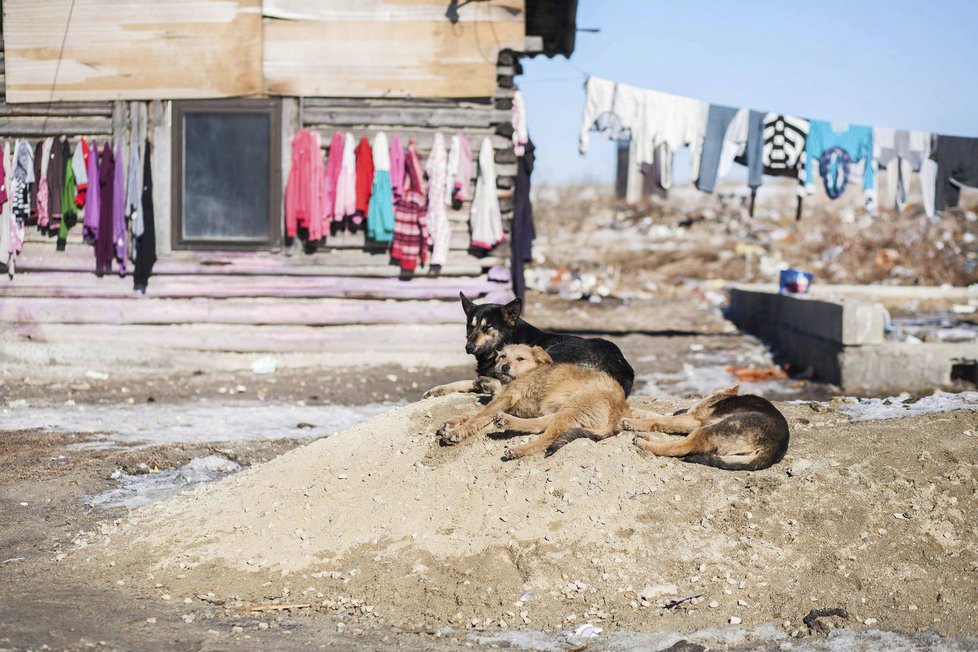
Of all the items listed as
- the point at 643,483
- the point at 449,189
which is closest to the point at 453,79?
the point at 449,189

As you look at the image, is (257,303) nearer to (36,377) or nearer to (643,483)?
(36,377)

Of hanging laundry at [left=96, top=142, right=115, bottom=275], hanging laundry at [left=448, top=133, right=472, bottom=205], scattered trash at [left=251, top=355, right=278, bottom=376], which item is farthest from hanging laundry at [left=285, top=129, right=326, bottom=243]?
hanging laundry at [left=96, top=142, right=115, bottom=275]

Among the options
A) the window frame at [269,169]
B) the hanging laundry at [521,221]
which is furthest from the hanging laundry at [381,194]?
the hanging laundry at [521,221]

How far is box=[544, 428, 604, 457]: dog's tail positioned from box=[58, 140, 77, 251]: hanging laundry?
324 inches

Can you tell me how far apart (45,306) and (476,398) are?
7471 mm

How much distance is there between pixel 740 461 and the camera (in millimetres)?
5098

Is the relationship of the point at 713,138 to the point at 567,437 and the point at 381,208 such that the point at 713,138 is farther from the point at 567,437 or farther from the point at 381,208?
the point at 567,437

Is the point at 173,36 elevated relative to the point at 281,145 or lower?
elevated

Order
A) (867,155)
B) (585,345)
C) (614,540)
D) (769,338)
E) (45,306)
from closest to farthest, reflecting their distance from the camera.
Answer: (614,540), (585,345), (45,306), (867,155), (769,338)

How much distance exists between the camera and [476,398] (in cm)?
614

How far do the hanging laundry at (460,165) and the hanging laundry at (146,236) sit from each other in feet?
11.3

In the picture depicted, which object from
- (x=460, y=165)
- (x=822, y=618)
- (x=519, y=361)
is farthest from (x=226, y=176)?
(x=822, y=618)

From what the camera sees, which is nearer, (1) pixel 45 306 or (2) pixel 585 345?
(2) pixel 585 345

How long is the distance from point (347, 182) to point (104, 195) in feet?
9.18
